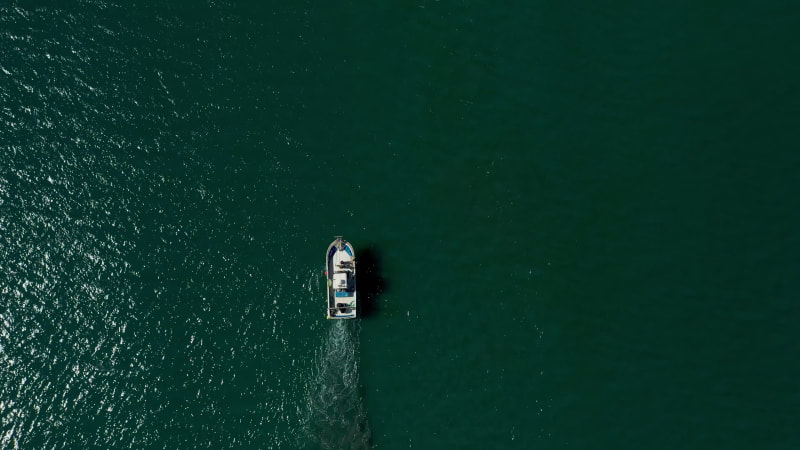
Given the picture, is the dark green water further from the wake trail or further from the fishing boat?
the fishing boat

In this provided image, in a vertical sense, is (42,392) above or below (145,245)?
below

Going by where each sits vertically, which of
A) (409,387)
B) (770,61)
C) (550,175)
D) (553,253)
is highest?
(770,61)

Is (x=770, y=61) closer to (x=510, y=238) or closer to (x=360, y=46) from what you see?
(x=510, y=238)

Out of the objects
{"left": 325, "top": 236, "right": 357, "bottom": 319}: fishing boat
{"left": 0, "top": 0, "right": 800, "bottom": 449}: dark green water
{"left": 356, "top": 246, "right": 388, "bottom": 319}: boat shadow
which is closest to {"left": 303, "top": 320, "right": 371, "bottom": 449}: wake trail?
{"left": 0, "top": 0, "right": 800, "bottom": 449}: dark green water

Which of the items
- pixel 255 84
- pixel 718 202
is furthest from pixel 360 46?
pixel 718 202

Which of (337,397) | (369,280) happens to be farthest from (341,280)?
(337,397)

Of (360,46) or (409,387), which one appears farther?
(360,46)
